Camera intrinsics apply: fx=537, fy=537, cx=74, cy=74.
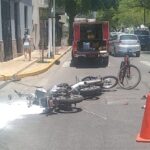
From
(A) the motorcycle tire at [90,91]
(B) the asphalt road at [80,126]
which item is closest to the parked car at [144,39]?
(B) the asphalt road at [80,126]

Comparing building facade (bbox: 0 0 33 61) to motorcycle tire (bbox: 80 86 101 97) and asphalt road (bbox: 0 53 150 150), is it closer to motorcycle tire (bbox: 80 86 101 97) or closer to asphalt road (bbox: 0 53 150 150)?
asphalt road (bbox: 0 53 150 150)

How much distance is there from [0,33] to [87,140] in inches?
734

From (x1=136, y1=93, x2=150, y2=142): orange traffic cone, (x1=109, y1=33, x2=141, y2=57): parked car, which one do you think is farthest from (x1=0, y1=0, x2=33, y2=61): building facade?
(x1=136, y1=93, x2=150, y2=142): orange traffic cone

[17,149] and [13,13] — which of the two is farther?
[13,13]

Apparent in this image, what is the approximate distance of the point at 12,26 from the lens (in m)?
31.6

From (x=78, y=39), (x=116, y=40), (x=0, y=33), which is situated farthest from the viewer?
(x=116, y=40)

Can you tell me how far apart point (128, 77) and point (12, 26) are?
1642 centimetres

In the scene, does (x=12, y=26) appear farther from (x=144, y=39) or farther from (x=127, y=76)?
(x=144, y=39)

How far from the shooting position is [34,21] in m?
45.7

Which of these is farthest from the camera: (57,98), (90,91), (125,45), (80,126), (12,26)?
(125,45)

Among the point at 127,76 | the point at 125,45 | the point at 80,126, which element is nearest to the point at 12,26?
the point at 125,45

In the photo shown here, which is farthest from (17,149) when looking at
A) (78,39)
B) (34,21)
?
(34,21)

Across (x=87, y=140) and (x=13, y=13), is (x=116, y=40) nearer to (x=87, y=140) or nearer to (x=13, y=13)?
(x=13, y=13)

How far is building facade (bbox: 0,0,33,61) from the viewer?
28180 mm
